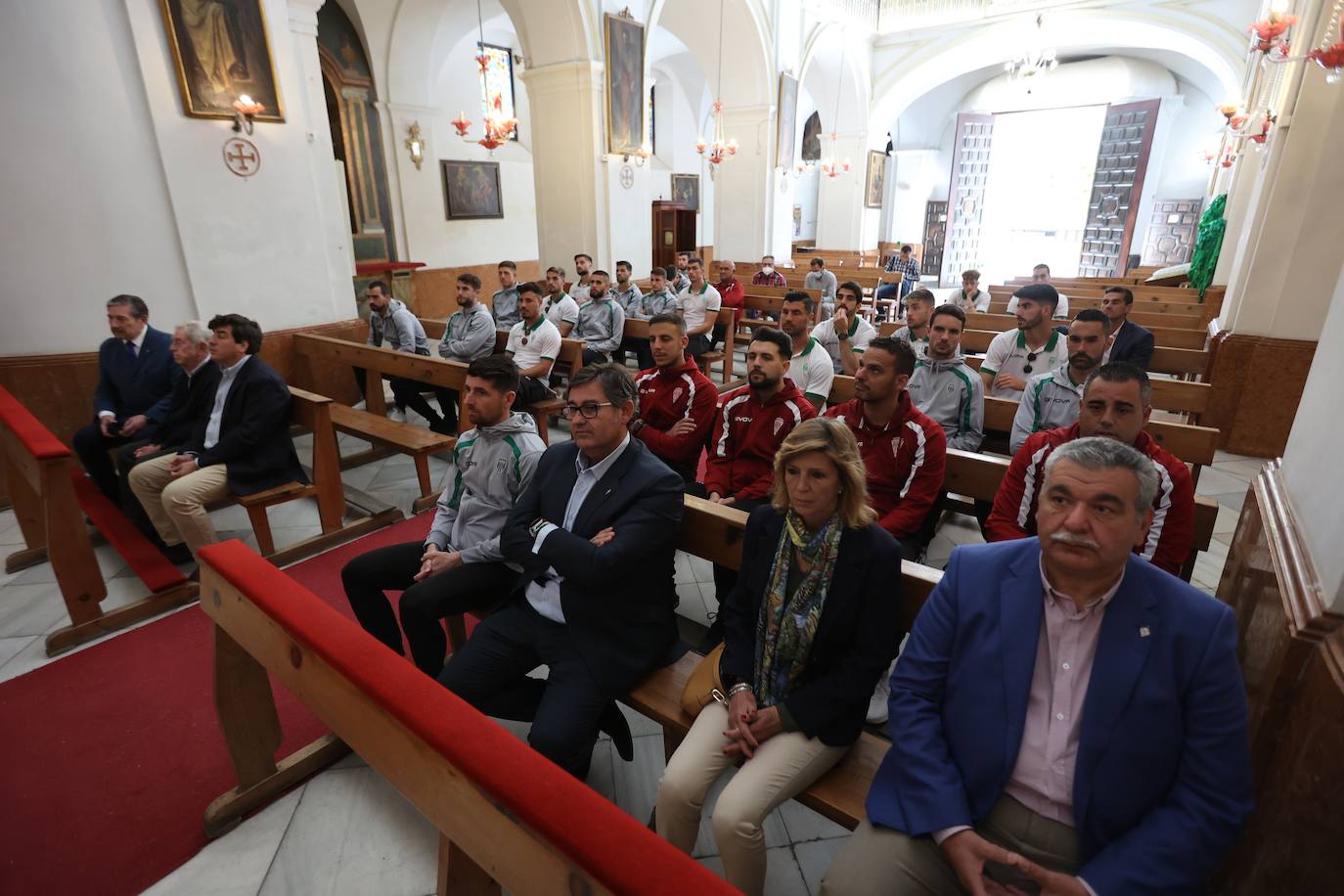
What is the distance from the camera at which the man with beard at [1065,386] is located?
3195 millimetres

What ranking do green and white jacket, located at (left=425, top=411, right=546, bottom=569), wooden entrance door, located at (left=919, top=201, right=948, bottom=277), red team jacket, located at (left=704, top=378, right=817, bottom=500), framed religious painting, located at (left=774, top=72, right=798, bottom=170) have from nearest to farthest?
1. green and white jacket, located at (left=425, top=411, right=546, bottom=569)
2. red team jacket, located at (left=704, top=378, right=817, bottom=500)
3. framed religious painting, located at (left=774, top=72, right=798, bottom=170)
4. wooden entrance door, located at (left=919, top=201, right=948, bottom=277)

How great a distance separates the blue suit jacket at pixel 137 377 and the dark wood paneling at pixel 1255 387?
24.0 ft

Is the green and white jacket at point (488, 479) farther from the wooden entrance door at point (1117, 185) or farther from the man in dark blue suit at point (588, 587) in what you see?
the wooden entrance door at point (1117, 185)

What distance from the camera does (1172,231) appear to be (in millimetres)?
16562

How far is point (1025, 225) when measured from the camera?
60.7ft

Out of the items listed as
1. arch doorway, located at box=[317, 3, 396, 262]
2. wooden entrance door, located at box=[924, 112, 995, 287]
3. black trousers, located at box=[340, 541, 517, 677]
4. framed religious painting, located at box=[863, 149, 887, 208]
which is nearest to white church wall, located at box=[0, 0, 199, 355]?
black trousers, located at box=[340, 541, 517, 677]

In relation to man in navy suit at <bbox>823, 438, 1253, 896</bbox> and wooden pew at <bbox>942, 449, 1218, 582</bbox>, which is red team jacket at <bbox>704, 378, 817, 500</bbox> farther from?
man in navy suit at <bbox>823, 438, 1253, 896</bbox>

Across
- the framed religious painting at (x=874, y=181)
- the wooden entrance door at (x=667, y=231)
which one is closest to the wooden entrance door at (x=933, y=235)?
the framed religious painting at (x=874, y=181)

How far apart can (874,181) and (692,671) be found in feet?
55.0

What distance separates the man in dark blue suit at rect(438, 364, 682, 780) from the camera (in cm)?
192

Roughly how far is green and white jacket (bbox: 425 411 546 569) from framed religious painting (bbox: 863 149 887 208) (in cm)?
1546

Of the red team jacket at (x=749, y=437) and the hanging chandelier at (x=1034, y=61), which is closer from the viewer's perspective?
the red team jacket at (x=749, y=437)

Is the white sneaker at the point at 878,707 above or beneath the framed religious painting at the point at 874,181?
beneath

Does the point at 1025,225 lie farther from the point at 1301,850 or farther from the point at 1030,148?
the point at 1301,850
